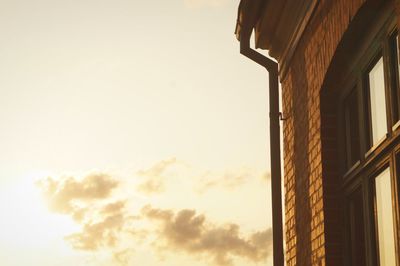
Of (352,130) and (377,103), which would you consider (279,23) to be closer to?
(352,130)

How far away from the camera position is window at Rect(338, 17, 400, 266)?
4.69 m

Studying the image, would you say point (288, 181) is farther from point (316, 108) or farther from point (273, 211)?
point (316, 108)

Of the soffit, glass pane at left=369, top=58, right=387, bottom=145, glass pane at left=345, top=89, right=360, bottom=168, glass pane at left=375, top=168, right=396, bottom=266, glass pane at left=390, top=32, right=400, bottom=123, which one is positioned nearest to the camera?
glass pane at left=390, top=32, right=400, bottom=123

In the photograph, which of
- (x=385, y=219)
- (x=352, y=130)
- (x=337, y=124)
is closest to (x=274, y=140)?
(x=337, y=124)

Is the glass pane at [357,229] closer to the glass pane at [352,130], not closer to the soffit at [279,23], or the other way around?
the glass pane at [352,130]

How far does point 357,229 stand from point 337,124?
2.95ft

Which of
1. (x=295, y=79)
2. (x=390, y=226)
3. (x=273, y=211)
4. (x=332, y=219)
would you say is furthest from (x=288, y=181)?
(x=390, y=226)

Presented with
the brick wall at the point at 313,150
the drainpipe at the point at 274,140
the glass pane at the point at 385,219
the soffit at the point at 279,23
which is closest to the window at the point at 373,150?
the glass pane at the point at 385,219

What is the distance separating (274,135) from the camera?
7.41 m

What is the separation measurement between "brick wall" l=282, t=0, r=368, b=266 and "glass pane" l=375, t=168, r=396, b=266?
0.80 metres

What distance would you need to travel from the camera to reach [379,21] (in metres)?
5.07

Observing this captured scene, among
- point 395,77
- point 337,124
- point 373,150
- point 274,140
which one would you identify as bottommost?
point 373,150

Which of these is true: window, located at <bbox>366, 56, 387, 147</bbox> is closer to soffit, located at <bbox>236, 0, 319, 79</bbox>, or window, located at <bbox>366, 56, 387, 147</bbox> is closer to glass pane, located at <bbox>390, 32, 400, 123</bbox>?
glass pane, located at <bbox>390, 32, 400, 123</bbox>

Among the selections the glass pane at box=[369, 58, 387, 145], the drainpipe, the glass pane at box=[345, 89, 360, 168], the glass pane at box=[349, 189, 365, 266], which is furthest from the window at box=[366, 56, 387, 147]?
the drainpipe
